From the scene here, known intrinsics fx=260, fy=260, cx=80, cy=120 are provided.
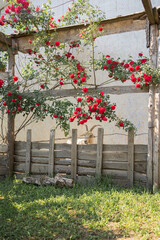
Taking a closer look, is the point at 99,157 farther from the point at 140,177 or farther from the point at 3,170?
the point at 3,170

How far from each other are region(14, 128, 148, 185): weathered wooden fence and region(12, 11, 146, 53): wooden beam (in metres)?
2.21

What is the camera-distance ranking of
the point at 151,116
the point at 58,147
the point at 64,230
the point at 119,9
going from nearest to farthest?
the point at 64,230
the point at 151,116
the point at 58,147
the point at 119,9

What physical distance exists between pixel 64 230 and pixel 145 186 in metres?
2.17

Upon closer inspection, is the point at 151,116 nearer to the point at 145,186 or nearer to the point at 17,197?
the point at 145,186

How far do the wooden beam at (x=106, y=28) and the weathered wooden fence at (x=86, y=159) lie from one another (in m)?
2.21

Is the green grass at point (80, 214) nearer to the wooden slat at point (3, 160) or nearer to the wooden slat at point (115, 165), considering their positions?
the wooden slat at point (115, 165)

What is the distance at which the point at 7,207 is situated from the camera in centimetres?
418

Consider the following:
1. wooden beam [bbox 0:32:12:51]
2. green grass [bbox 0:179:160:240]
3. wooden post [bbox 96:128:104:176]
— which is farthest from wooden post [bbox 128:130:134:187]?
wooden beam [bbox 0:32:12:51]

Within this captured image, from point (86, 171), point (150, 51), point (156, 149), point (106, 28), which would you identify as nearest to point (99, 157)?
point (86, 171)

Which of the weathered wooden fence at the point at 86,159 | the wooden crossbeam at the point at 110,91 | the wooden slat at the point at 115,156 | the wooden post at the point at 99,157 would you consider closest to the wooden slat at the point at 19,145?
the weathered wooden fence at the point at 86,159

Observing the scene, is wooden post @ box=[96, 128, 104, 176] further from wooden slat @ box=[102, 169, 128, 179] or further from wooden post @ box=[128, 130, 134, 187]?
wooden post @ box=[128, 130, 134, 187]

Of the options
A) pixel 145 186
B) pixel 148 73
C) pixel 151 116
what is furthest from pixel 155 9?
pixel 145 186

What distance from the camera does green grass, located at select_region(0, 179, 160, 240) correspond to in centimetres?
329

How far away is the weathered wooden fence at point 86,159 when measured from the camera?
16.9 ft
